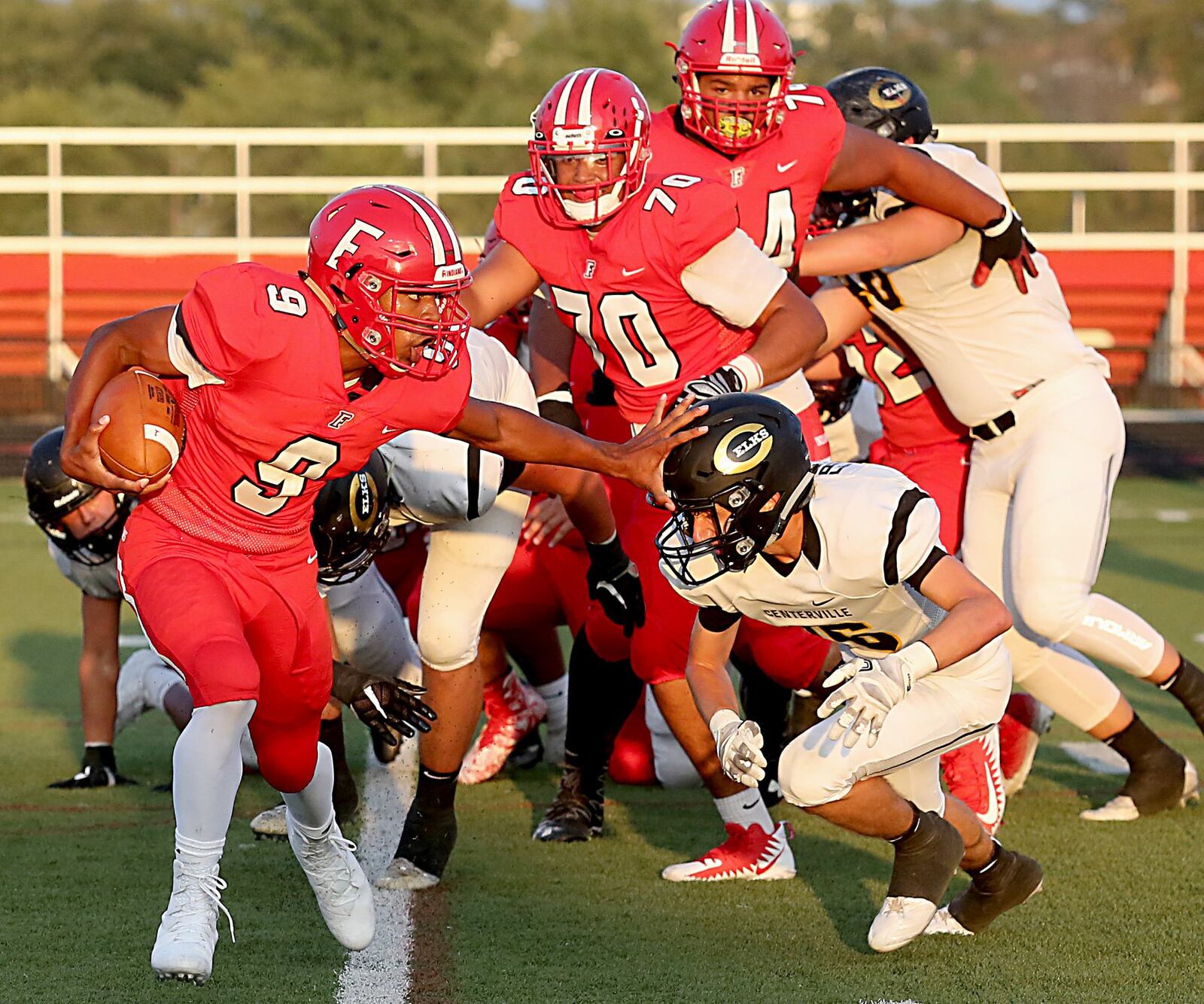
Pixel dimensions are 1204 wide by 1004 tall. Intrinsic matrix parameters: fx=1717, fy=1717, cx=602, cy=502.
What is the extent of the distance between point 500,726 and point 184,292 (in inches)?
343

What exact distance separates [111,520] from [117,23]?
3278cm

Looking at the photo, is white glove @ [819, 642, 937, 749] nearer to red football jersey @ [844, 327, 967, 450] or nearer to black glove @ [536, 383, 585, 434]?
black glove @ [536, 383, 585, 434]

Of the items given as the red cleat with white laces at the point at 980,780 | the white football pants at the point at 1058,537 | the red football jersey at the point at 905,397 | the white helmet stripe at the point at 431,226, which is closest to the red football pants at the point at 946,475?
the red football jersey at the point at 905,397

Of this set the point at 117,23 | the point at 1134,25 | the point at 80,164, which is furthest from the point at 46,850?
the point at 1134,25

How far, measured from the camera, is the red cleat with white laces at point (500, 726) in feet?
16.2

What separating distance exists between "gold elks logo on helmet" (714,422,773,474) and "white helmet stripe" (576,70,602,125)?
0.94 meters

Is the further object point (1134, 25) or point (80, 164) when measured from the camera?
point (1134, 25)

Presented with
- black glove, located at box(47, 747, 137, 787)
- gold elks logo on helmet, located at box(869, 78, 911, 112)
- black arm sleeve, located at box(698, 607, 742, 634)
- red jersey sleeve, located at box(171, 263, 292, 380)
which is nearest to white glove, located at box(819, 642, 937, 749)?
black arm sleeve, located at box(698, 607, 742, 634)

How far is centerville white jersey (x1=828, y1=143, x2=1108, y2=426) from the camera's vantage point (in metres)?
4.55

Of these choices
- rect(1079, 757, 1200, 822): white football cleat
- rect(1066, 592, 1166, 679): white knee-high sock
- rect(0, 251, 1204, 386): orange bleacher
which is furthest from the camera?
rect(0, 251, 1204, 386): orange bleacher

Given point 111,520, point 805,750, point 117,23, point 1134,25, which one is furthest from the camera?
point 1134,25

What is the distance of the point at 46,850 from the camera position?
417 centimetres

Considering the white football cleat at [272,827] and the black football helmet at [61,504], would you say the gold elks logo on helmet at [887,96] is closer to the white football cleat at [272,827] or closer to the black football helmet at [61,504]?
the black football helmet at [61,504]

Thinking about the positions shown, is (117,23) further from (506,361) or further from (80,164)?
(506,361)
